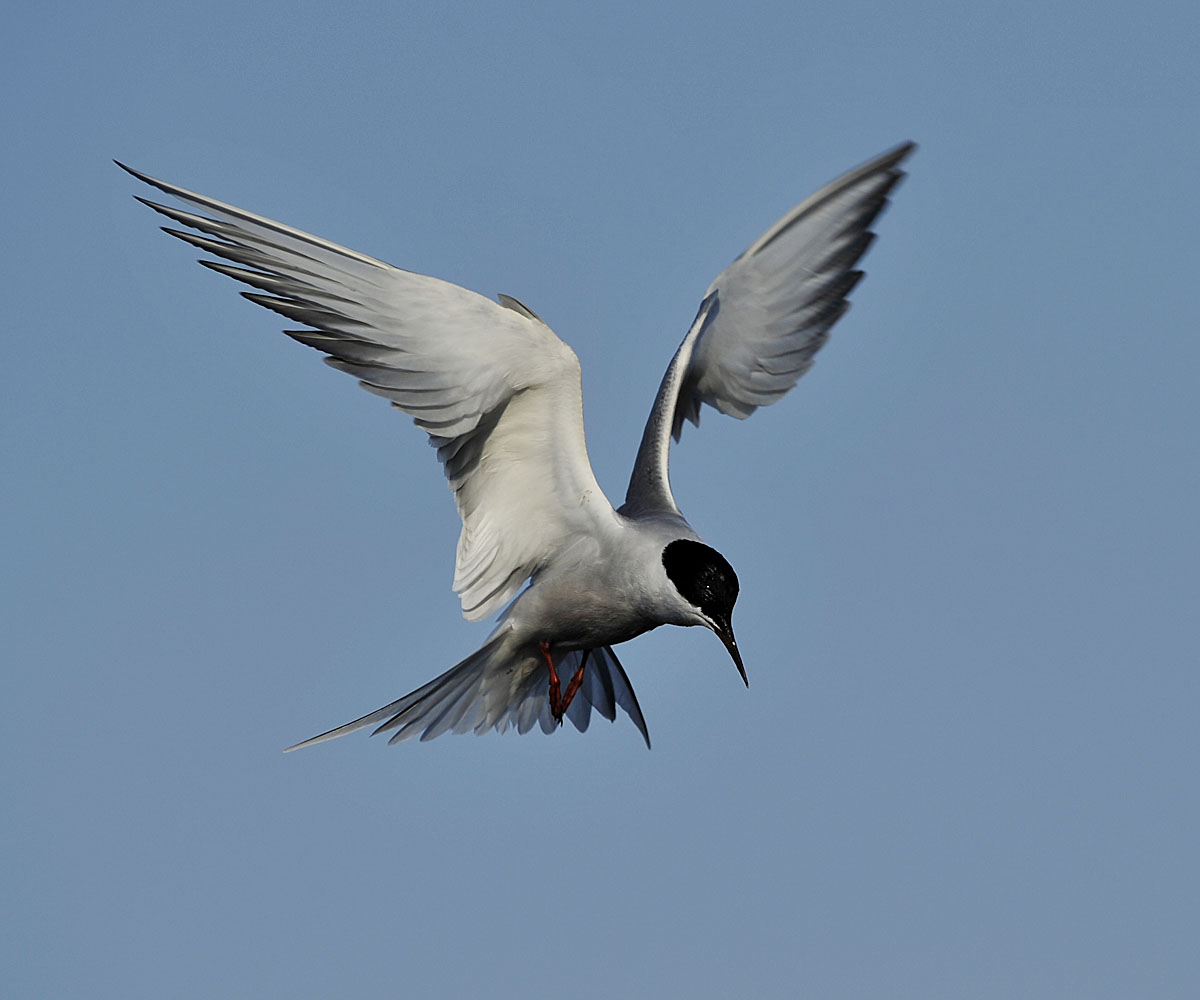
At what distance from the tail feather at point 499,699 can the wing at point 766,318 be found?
106cm

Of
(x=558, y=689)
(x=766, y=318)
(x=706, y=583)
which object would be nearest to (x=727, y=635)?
(x=706, y=583)

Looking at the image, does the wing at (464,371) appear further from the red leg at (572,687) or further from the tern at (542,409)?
the red leg at (572,687)

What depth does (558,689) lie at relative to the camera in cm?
773

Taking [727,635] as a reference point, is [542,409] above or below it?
above

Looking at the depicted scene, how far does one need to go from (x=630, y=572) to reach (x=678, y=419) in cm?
204

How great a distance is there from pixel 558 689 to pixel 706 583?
1492mm

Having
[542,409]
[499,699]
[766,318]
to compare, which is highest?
[766,318]

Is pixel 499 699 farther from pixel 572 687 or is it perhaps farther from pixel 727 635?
pixel 727 635

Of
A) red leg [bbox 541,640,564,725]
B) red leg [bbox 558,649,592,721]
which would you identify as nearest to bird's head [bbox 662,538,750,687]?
red leg [bbox 541,640,564,725]

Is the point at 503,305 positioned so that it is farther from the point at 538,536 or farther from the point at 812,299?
the point at 812,299

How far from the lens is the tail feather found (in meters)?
7.74

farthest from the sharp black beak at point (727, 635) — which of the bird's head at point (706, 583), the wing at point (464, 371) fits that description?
the wing at point (464, 371)

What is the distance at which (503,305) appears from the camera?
22.0 feet

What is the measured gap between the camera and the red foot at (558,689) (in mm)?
7672
